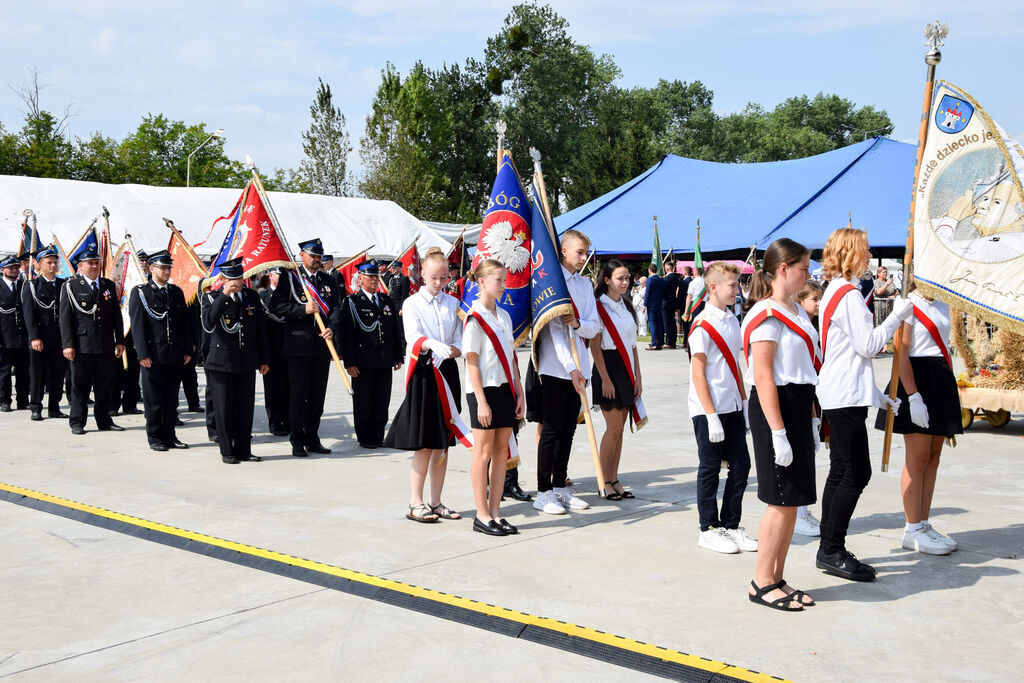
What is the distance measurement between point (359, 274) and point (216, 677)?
662 centimetres

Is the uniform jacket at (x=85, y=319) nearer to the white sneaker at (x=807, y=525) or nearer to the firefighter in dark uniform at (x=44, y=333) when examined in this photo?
the firefighter in dark uniform at (x=44, y=333)

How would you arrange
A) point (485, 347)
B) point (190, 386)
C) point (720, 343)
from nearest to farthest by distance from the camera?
point (720, 343) < point (485, 347) < point (190, 386)

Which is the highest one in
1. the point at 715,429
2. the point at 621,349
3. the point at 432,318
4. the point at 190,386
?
the point at 432,318

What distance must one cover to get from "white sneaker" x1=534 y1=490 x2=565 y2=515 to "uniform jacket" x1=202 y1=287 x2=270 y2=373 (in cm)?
373

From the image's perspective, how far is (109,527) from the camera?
252 inches

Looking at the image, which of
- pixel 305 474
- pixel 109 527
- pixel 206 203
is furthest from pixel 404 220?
pixel 109 527

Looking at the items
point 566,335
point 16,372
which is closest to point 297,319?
point 566,335

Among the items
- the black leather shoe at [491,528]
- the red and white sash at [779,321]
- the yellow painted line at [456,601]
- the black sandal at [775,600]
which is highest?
the red and white sash at [779,321]

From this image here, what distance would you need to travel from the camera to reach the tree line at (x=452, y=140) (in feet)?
148


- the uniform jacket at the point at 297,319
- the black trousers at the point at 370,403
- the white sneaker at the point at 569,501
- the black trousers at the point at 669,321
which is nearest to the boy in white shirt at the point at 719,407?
the white sneaker at the point at 569,501

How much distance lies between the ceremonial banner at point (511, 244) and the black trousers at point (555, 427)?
440 mm

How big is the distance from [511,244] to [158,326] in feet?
15.8

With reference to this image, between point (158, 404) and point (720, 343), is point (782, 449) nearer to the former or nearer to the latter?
point (720, 343)

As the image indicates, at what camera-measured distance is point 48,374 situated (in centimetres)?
1249
